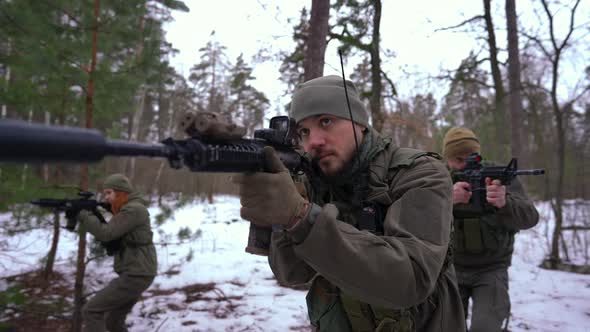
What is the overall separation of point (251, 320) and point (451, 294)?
3613 millimetres

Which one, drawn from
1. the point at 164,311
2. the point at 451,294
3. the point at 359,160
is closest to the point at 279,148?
the point at 359,160

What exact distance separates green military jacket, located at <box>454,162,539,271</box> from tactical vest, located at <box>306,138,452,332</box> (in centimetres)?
179

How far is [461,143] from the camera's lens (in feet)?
13.0

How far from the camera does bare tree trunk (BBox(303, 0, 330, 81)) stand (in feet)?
17.5

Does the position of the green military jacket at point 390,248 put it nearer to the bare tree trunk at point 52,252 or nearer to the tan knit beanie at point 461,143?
the tan knit beanie at point 461,143

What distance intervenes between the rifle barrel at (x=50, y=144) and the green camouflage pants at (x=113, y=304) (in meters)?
4.01

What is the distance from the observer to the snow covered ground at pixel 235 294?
15.7 feet

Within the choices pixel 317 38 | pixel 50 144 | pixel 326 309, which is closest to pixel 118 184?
pixel 317 38

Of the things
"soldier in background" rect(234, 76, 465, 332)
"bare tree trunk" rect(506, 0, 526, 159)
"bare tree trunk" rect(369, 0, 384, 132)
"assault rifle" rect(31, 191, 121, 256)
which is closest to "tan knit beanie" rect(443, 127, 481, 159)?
"soldier in background" rect(234, 76, 465, 332)

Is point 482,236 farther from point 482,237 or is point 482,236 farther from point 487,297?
point 487,297

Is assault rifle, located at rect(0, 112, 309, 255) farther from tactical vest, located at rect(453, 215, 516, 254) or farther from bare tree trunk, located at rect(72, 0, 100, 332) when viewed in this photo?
bare tree trunk, located at rect(72, 0, 100, 332)

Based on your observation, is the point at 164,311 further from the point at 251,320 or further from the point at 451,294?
the point at 451,294

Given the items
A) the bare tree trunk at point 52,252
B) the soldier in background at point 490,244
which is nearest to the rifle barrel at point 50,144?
the soldier in background at point 490,244

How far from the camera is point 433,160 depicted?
1876mm
